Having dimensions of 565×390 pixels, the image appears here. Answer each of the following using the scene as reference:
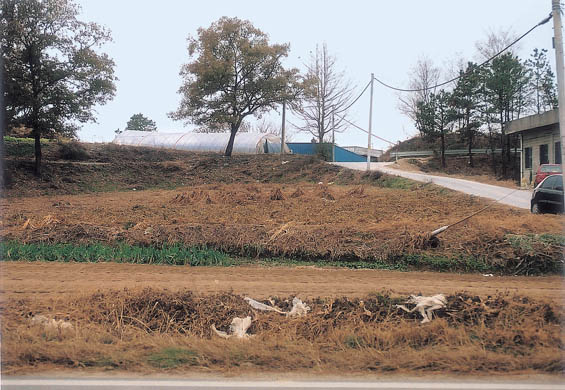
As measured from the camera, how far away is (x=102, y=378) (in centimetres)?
480

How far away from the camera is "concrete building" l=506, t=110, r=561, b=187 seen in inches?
1112

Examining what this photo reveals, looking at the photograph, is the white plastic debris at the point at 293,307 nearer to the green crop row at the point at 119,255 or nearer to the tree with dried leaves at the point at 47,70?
the green crop row at the point at 119,255

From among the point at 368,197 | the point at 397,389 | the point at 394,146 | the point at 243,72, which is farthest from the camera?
the point at 394,146

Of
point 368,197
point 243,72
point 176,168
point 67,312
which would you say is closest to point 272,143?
point 243,72

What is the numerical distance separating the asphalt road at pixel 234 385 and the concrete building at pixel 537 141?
86.8 feet

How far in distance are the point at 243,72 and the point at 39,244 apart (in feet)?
97.1

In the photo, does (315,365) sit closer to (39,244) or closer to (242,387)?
(242,387)

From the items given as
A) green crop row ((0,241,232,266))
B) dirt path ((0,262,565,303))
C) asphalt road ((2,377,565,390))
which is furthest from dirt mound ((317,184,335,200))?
asphalt road ((2,377,565,390))

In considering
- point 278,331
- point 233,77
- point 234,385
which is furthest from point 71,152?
point 234,385

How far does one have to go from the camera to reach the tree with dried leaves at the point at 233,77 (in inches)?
1517

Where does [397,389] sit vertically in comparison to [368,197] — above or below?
below

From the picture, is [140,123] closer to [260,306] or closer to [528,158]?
[528,158]

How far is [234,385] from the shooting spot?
4629mm

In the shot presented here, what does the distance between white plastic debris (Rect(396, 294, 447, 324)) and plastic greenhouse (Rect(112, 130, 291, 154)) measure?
39921mm
